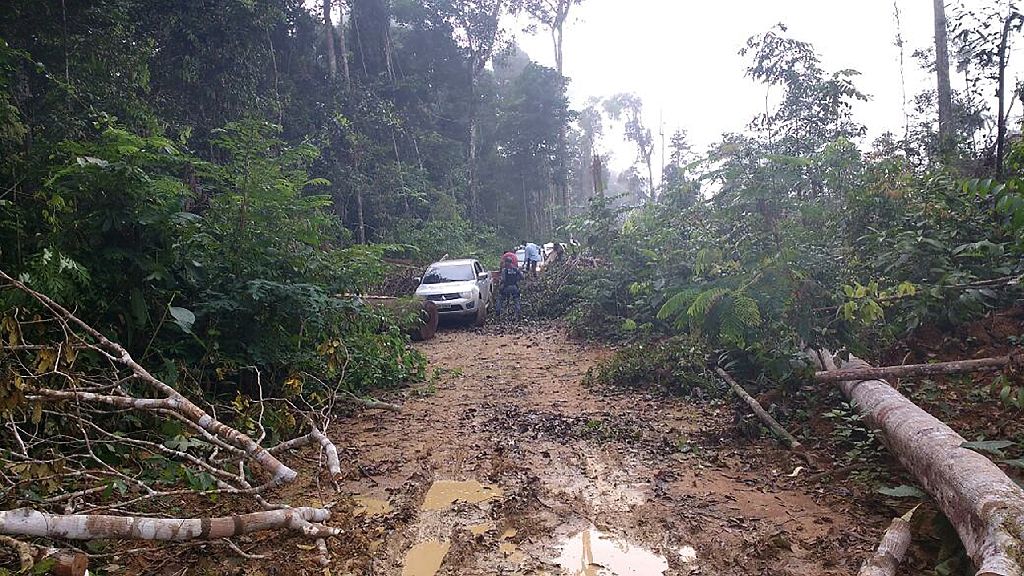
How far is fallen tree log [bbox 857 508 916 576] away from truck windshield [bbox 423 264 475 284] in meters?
11.1

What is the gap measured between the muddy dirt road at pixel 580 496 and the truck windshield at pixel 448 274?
687 centimetres

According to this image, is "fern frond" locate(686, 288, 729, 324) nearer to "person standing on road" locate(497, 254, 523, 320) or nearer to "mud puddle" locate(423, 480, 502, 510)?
"mud puddle" locate(423, 480, 502, 510)

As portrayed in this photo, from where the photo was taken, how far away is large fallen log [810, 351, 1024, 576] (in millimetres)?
2637

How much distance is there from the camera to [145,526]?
2.81 meters

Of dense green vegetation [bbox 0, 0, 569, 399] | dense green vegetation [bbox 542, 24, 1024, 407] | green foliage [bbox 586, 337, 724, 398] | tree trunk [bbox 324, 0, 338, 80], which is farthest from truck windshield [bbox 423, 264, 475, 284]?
tree trunk [bbox 324, 0, 338, 80]

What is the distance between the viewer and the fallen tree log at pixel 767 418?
5051mm

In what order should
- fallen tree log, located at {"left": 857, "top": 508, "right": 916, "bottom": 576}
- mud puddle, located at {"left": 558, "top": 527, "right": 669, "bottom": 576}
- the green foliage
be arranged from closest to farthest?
fallen tree log, located at {"left": 857, "top": 508, "right": 916, "bottom": 576}
mud puddle, located at {"left": 558, "top": 527, "right": 669, "bottom": 576}
the green foliage

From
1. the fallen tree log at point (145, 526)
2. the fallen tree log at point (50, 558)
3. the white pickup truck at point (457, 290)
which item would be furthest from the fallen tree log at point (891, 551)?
the white pickup truck at point (457, 290)

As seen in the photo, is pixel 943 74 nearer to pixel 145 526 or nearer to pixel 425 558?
pixel 425 558

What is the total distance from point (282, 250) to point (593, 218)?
316 inches

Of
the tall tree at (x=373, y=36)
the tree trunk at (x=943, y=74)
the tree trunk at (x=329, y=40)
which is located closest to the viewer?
the tree trunk at (x=943, y=74)

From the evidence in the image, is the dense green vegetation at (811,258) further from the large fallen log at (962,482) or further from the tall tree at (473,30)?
the tall tree at (473,30)

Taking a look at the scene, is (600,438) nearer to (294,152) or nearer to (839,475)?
(839,475)

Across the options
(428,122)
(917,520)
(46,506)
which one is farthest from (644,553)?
(428,122)
